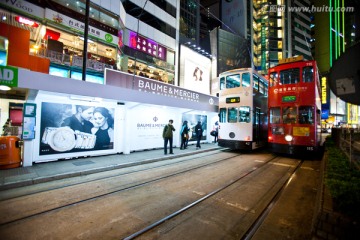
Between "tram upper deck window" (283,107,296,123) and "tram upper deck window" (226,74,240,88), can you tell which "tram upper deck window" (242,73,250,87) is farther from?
"tram upper deck window" (283,107,296,123)

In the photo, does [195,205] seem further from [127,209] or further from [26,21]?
[26,21]

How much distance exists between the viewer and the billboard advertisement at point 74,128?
7797 millimetres

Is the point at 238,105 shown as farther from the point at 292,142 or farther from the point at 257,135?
the point at 292,142

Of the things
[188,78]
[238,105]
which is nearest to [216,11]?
[188,78]

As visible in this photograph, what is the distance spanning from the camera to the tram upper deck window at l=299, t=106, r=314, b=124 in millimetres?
9758

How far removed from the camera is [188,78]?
65.3ft

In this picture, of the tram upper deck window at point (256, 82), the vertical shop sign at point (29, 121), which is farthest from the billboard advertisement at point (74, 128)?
the tram upper deck window at point (256, 82)

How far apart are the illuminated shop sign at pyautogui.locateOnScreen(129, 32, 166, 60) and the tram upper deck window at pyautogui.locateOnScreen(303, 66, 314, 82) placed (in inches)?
640

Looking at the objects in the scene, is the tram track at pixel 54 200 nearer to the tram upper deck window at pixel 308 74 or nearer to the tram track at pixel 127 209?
the tram track at pixel 127 209

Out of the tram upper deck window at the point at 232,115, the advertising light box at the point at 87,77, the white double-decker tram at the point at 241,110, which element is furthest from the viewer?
the advertising light box at the point at 87,77

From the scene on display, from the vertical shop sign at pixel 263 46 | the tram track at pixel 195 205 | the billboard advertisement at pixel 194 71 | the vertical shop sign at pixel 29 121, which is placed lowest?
the tram track at pixel 195 205

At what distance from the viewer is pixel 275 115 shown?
1095 cm

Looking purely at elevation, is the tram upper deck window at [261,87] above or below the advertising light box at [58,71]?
below

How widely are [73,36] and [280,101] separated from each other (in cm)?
1834
